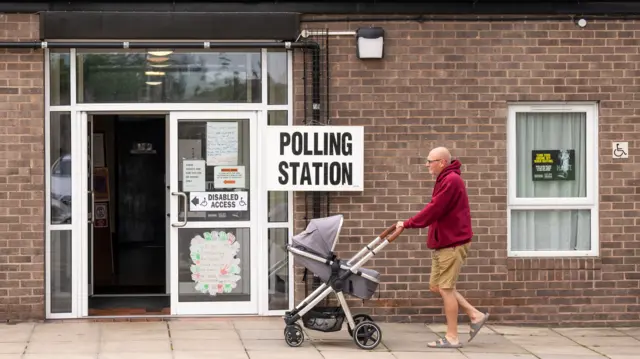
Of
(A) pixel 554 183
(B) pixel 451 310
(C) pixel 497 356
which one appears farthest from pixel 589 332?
(B) pixel 451 310

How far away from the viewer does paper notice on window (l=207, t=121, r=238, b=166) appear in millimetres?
11125

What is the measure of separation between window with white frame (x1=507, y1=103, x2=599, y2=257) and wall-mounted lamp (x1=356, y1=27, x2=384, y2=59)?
165 centimetres

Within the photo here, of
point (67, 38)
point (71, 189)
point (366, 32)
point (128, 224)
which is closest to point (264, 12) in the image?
point (366, 32)

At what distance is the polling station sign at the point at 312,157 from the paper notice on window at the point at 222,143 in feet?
1.54

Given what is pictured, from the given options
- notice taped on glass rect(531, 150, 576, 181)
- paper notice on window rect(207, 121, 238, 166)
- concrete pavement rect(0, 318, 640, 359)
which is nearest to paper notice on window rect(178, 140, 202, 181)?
paper notice on window rect(207, 121, 238, 166)

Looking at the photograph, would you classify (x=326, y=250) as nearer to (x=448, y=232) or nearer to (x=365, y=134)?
(x=448, y=232)

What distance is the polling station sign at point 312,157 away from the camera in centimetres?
1078

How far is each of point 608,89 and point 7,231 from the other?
629 cm

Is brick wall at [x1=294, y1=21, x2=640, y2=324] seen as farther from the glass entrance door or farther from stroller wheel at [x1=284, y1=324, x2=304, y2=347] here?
stroller wheel at [x1=284, y1=324, x2=304, y2=347]

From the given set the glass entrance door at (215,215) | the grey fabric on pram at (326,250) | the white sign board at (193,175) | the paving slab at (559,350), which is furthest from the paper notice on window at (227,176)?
the paving slab at (559,350)

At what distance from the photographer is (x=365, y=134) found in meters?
11.0

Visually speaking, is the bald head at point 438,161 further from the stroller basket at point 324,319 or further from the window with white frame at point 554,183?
the window with white frame at point 554,183

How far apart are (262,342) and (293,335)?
0.42 m

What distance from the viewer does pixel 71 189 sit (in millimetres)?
10914
